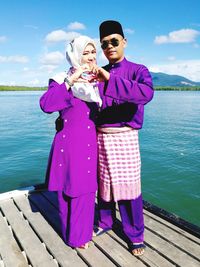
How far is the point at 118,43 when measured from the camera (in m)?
2.75

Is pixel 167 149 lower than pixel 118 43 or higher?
lower

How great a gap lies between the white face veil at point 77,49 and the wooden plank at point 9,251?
2069mm

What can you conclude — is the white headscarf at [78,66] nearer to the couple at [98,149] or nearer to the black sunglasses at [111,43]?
the couple at [98,149]

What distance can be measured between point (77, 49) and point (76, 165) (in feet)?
3.77

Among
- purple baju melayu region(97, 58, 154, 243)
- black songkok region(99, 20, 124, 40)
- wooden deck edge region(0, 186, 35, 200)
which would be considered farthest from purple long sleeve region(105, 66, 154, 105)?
wooden deck edge region(0, 186, 35, 200)

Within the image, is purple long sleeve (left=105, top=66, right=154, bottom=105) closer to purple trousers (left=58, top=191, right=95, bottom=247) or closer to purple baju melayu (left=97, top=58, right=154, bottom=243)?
purple baju melayu (left=97, top=58, right=154, bottom=243)

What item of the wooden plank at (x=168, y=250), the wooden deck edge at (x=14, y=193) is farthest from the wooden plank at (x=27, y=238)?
the wooden plank at (x=168, y=250)

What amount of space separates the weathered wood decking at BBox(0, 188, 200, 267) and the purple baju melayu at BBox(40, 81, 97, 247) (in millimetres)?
209

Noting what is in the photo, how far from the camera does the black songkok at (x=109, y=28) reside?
271 centimetres

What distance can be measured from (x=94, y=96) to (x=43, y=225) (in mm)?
1898

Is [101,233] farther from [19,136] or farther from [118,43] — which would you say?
[19,136]

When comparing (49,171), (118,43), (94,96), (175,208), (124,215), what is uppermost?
(118,43)

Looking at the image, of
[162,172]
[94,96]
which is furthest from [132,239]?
[162,172]

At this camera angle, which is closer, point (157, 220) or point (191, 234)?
point (191, 234)
